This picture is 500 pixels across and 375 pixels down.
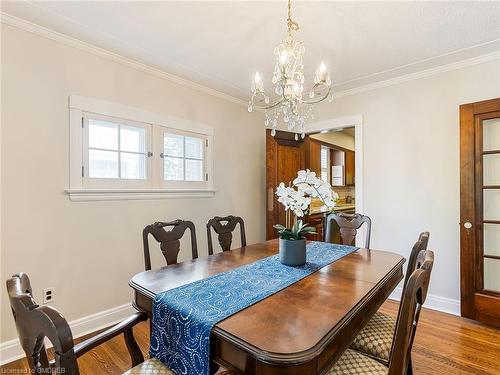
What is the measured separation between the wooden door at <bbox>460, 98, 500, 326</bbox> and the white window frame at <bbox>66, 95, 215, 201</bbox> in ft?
8.81

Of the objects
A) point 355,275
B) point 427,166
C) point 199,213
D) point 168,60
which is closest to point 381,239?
point 427,166

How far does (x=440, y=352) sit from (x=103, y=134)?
3.38 m

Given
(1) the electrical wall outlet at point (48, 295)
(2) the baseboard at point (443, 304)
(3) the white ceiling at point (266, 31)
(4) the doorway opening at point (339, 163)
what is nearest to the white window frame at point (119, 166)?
(3) the white ceiling at point (266, 31)

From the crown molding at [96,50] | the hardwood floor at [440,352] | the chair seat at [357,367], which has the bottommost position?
the hardwood floor at [440,352]

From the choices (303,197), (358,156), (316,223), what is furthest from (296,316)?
(316,223)

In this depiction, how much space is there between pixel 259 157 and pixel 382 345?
3.01 meters

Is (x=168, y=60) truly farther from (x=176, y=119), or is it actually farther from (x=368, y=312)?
(x=368, y=312)

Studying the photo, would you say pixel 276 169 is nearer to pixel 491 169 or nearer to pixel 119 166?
pixel 119 166

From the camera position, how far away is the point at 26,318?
0.75m

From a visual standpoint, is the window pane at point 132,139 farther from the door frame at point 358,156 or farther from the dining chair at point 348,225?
the door frame at point 358,156

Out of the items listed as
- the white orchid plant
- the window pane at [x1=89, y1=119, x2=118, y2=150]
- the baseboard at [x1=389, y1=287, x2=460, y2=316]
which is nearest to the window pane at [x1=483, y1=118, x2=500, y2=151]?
the baseboard at [x1=389, y1=287, x2=460, y2=316]

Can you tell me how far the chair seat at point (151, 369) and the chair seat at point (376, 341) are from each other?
989 mm

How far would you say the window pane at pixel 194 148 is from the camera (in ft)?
10.6

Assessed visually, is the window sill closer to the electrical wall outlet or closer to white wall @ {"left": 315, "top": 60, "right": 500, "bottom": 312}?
the electrical wall outlet
